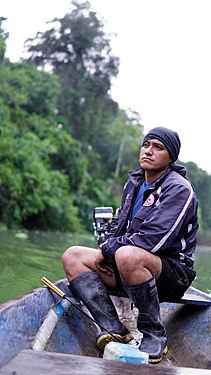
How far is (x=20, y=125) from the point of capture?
23938mm

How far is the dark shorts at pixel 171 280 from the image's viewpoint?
280cm

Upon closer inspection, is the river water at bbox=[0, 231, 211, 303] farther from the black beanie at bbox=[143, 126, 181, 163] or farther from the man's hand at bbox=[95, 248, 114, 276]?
the black beanie at bbox=[143, 126, 181, 163]

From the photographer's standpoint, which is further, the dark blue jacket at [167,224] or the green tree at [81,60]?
the green tree at [81,60]

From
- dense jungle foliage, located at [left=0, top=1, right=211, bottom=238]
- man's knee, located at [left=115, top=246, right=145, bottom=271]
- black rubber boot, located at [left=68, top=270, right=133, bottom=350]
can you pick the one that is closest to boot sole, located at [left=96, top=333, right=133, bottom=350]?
black rubber boot, located at [left=68, top=270, right=133, bottom=350]

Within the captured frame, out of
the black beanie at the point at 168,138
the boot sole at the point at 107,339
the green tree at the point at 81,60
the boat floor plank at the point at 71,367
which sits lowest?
the boot sole at the point at 107,339

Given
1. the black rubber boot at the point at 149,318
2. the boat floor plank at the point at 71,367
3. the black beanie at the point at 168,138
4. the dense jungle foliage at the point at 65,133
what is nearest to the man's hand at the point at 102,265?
the black rubber boot at the point at 149,318

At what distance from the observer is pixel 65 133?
90.4 ft

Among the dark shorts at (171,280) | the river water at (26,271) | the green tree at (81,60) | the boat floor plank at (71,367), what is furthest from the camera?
the green tree at (81,60)

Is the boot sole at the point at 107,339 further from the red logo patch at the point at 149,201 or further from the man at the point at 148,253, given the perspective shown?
the red logo patch at the point at 149,201

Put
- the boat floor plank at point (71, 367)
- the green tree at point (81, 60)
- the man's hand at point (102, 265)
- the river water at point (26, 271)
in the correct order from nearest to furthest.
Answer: the boat floor plank at point (71, 367) < the man's hand at point (102, 265) < the river water at point (26, 271) < the green tree at point (81, 60)

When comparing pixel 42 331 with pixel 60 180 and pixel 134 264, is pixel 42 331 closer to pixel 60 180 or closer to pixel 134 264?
pixel 134 264

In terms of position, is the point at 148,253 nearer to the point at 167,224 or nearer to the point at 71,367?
the point at 167,224

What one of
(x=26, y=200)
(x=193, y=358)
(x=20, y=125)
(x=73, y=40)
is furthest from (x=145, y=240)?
(x=73, y=40)

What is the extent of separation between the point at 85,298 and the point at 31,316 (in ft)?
1.32
